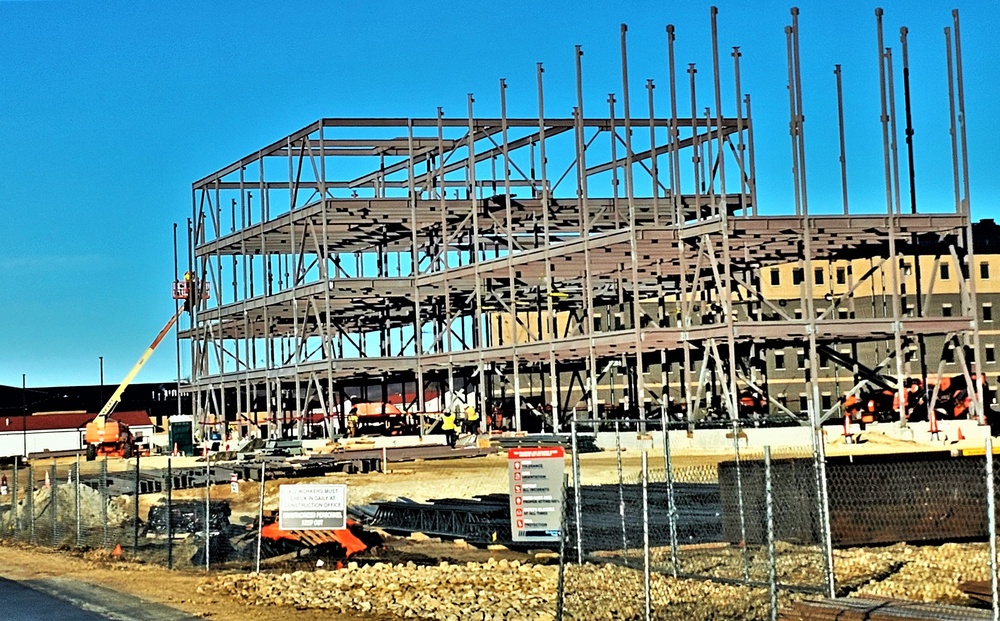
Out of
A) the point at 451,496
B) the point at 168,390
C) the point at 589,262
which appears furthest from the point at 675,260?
the point at 168,390

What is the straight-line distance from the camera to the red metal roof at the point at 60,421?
365 ft

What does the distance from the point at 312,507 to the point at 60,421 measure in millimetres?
97374

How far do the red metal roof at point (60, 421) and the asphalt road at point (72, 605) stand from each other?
Answer: 8949cm

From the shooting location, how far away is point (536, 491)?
1661cm

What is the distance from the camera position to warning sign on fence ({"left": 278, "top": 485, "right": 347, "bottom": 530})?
21.5 metres

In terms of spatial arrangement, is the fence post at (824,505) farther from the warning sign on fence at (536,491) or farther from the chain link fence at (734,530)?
the warning sign on fence at (536,491)

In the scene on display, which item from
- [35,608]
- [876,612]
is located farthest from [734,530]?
[35,608]

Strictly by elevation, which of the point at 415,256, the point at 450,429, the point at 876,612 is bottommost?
the point at 876,612

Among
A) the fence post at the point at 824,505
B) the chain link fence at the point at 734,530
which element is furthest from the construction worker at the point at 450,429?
the fence post at the point at 824,505

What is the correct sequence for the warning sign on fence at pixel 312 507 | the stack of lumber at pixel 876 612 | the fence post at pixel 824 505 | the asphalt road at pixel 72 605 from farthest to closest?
the warning sign on fence at pixel 312 507, the asphalt road at pixel 72 605, the fence post at pixel 824 505, the stack of lumber at pixel 876 612

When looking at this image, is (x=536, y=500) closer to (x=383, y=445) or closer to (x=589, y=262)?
(x=589, y=262)

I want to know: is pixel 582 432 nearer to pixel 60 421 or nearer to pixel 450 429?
pixel 450 429

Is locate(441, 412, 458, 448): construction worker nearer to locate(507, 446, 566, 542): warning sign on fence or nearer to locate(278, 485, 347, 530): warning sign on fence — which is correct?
locate(278, 485, 347, 530): warning sign on fence

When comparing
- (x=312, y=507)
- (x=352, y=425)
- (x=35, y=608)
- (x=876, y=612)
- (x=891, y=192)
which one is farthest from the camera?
(x=352, y=425)
